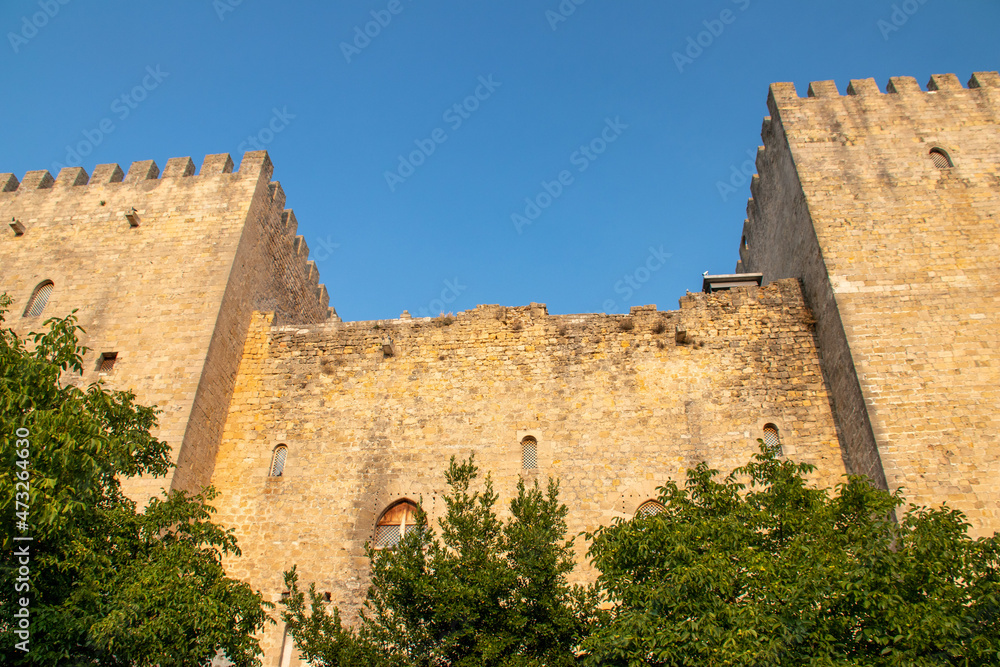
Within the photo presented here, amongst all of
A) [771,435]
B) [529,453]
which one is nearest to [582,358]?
[529,453]

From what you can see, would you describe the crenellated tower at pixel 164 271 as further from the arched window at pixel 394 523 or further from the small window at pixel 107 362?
the arched window at pixel 394 523

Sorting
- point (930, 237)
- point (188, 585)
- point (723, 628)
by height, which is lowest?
point (723, 628)

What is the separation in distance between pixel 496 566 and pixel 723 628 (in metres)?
3.00

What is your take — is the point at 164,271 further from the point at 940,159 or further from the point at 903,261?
the point at 940,159

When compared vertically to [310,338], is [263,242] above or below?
above

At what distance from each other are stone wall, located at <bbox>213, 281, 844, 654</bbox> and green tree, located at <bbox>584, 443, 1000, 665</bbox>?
3959mm

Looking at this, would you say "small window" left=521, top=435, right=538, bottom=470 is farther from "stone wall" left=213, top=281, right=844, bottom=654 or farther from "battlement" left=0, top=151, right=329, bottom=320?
"battlement" left=0, top=151, right=329, bottom=320

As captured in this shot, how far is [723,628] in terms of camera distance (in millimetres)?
7949

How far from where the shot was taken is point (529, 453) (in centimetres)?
1401

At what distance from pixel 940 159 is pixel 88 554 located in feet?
57.0

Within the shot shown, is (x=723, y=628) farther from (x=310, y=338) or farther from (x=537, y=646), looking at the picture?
(x=310, y=338)

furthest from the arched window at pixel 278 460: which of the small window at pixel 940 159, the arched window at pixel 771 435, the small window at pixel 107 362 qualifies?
the small window at pixel 940 159

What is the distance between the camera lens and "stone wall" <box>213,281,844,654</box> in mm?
13500

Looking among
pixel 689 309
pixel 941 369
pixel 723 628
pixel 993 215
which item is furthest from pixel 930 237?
pixel 723 628
